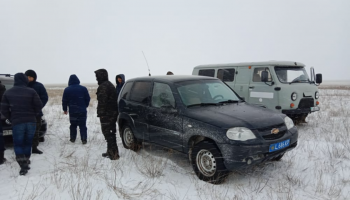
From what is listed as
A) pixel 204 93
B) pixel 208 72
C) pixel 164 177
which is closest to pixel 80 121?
pixel 164 177

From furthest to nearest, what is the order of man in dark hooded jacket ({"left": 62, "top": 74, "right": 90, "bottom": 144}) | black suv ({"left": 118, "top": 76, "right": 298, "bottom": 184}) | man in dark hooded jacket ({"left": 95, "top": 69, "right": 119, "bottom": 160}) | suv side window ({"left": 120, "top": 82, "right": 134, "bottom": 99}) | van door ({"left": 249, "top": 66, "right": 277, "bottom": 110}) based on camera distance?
van door ({"left": 249, "top": 66, "right": 277, "bottom": 110})
man in dark hooded jacket ({"left": 62, "top": 74, "right": 90, "bottom": 144})
suv side window ({"left": 120, "top": 82, "right": 134, "bottom": 99})
man in dark hooded jacket ({"left": 95, "top": 69, "right": 119, "bottom": 160})
black suv ({"left": 118, "top": 76, "right": 298, "bottom": 184})

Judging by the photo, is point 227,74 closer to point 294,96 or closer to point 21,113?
point 294,96

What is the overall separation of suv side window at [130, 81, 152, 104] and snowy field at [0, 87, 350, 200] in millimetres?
1261

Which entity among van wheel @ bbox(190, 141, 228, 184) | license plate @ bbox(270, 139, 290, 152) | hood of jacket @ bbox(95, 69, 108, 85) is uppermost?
hood of jacket @ bbox(95, 69, 108, 85)

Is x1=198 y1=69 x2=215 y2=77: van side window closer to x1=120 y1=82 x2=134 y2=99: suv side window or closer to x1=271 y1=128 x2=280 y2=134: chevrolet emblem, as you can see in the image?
x1=120 y1=82 x2=134 y2=99: suv side window

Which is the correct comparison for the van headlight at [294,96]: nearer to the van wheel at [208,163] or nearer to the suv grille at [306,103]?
the suv grille at [306,103]

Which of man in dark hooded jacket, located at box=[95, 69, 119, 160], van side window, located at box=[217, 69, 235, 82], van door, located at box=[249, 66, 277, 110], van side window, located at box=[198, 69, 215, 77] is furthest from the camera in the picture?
van side window, located at box=[198, 69, 215, 77]

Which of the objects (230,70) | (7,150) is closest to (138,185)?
(7,150)

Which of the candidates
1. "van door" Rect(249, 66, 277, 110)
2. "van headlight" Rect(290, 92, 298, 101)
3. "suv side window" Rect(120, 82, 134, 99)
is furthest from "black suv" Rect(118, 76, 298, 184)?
"van headlight" Rect(290, 92, 298, 101)

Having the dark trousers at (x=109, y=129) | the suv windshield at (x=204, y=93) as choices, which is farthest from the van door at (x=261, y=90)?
the dark trousers at (x=109, y=129)

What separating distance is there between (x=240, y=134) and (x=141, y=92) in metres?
2.62

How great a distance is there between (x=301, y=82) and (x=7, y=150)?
8703 millimetres

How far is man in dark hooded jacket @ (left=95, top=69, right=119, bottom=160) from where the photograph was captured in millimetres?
5172

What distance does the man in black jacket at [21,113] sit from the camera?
4387 mm
